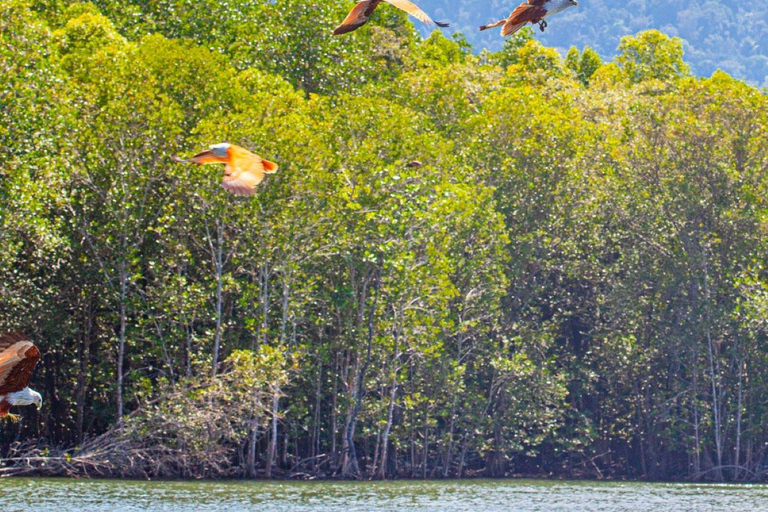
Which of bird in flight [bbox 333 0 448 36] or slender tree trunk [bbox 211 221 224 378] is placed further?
slender tree trunk [bbox 211 221 224 378]

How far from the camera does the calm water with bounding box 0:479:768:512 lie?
832 inches

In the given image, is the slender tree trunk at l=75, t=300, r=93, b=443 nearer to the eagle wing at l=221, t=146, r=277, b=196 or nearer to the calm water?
the calm water

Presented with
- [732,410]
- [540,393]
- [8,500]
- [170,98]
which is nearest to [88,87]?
[170,98]

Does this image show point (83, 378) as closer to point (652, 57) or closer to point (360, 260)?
point (360, 260)

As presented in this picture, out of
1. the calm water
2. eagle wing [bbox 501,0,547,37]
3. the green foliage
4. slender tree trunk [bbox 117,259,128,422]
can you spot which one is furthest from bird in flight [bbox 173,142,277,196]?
the green foliage

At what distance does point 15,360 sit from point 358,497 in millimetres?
14011

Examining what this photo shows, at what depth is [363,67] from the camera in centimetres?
→ 3362

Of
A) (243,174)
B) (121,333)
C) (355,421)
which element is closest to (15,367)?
(243,174)

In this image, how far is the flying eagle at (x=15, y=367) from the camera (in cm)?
1012

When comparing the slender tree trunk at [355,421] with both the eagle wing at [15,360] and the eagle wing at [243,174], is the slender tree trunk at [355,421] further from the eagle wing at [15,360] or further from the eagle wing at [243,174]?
the eagle wing at [15,360]

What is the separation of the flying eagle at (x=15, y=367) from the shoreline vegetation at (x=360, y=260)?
11.8 m

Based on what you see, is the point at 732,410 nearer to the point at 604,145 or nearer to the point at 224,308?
the point at 604,145

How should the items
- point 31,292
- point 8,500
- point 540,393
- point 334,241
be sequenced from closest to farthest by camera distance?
1. point 8,500
2. point 31,292
3. point 334,241
4. point 540,393

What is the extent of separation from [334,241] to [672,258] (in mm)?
9624
